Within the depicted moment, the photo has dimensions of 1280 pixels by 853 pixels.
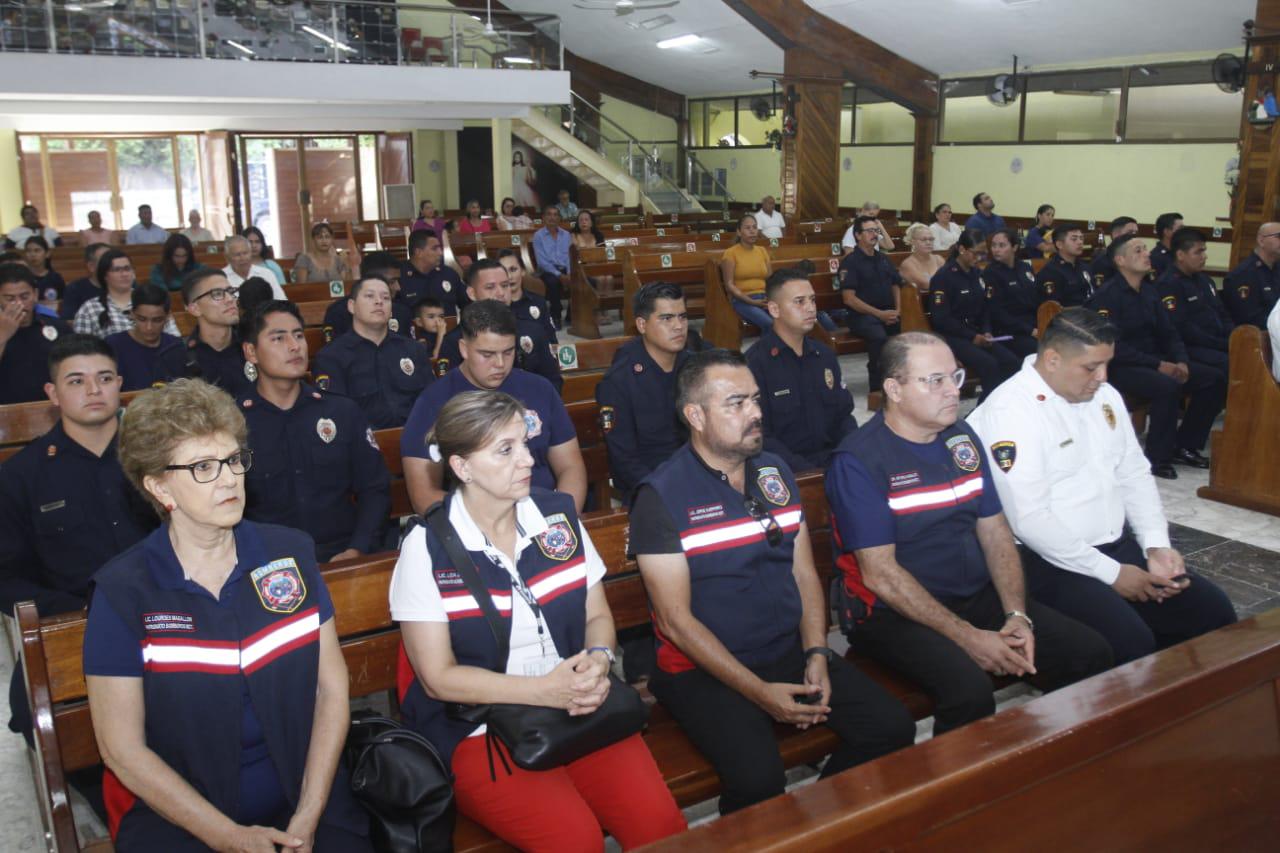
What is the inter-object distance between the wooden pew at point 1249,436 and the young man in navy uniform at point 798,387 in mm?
2032

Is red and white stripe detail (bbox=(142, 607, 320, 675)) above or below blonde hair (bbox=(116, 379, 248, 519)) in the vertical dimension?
below

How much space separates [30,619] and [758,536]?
4.75ft

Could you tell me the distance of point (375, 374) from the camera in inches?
164

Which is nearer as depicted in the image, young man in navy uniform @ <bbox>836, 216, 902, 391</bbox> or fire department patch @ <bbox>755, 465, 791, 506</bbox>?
fire department patch @ <bbox>755, 465, 791, 506</bbox>

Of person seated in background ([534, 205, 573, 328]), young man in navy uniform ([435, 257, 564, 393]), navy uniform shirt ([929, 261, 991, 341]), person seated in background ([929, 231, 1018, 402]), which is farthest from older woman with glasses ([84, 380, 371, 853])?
person seated in background ([534, 205, 573, 328])

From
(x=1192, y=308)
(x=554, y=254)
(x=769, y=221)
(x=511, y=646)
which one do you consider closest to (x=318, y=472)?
(x=511, y=646)

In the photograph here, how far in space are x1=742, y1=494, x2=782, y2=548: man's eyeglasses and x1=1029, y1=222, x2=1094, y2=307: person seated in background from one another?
16.9 ft

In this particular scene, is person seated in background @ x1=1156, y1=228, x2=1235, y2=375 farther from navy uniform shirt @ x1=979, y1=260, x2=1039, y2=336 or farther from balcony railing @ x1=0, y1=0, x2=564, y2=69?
balcony railing @ x1=0, y1=0, x2=564, y2=69

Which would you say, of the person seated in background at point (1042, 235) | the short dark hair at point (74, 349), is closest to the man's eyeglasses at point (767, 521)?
the short dark hair at point (74, 349)

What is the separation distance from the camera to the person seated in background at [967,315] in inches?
245

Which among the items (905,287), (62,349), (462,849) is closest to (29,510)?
(62,349)

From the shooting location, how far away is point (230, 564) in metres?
1.83

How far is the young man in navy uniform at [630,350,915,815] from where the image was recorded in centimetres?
221

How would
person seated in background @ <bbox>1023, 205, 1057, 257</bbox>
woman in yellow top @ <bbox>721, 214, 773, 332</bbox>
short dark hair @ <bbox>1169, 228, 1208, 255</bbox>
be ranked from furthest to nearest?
person seated in background @ <bbox>1023, 205, 1057, 257</bbox> → woman in yellow top @ <bbox>721, 214, 773, 332</bbox> → short dark hair @ <bbox>1169, 228, 1208, 255</bbox>
